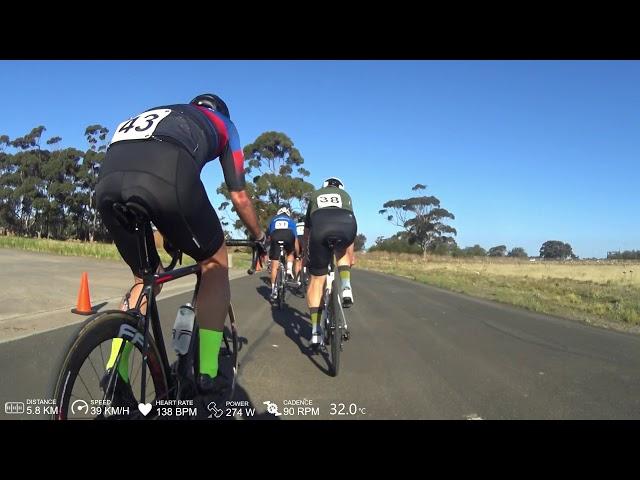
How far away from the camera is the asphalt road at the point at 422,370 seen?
12.4 feet

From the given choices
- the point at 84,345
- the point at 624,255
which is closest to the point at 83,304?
the point at 84,345

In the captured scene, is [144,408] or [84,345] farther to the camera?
[144,408]

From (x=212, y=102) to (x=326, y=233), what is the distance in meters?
2.19

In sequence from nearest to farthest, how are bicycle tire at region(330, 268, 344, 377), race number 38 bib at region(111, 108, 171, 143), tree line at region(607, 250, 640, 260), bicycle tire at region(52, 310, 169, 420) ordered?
bicycle tire at region(52, 310, 169, 420)
race number 38 bib at region(111, 108, 171, 143)
bicycle tire at region(330, 268, 344, 377)
tree line at region(607, 250, 640, 260)

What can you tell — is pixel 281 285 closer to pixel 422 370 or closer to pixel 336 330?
pixel 422 370

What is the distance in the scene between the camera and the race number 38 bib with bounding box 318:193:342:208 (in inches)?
201

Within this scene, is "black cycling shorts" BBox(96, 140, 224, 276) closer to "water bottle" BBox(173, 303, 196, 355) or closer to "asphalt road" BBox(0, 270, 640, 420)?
"water bottle" BBox(173, 303, 196, 355)

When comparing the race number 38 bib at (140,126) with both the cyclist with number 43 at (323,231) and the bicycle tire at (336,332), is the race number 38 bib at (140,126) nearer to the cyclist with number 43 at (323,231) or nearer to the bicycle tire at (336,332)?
the cyclist with number 43 at (323,231)


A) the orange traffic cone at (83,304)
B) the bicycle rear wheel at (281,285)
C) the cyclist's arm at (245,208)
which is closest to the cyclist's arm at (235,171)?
the cyclist's arm at (245,208)

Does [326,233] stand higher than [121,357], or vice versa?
[326,233]

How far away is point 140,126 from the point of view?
2.61m

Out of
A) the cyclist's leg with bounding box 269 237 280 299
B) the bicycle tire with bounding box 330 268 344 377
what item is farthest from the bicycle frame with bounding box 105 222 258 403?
the cyclist's leg with bounding box 269 237 280 299

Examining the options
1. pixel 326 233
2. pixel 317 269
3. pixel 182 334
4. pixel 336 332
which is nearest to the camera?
pixel 182 334

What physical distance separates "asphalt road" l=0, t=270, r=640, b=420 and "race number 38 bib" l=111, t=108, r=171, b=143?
1.17 meters
